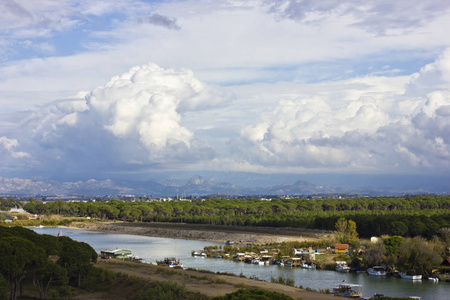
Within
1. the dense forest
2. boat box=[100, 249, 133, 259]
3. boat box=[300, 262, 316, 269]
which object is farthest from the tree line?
the dense forest

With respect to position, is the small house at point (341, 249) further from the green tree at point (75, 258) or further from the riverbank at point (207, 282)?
the green tree at point (75, 258)

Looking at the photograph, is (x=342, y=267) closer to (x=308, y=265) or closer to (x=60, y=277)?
(x=308, y=265)

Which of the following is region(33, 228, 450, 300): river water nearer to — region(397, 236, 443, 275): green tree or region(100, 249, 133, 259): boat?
region(397, 236, 443, 275): green tree

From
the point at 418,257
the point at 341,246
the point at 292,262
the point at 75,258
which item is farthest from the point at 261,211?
the point at 75,258

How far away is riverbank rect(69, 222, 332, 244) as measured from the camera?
98062 millimetres

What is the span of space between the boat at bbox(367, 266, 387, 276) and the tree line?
31251 mm

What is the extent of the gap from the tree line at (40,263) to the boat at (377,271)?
31251 mm

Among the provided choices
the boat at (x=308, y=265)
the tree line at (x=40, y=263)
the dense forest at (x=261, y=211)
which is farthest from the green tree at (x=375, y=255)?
the dense forest at (x=261, y=211)

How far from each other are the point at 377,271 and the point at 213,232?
198 feet

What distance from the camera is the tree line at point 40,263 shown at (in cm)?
3132

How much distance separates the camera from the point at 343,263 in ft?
205

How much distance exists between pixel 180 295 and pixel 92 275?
34.4 ft

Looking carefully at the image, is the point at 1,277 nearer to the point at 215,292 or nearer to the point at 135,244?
the point at 215,292

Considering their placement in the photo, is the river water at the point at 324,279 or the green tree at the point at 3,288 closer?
the green tree at the point at 3,288
